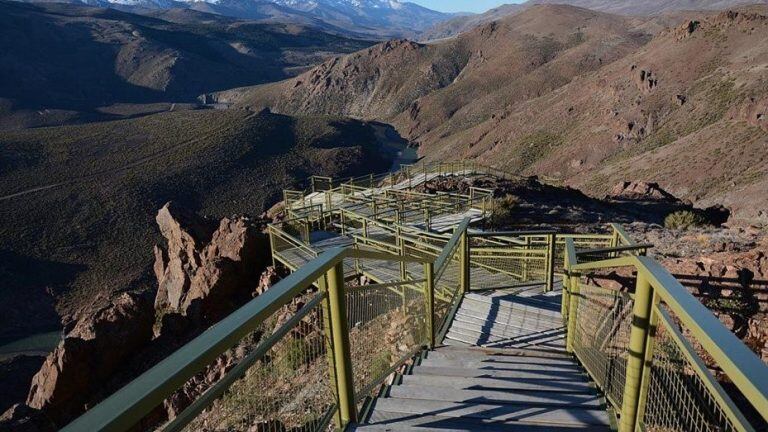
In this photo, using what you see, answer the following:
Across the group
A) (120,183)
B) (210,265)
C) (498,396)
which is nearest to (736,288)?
(498,396)

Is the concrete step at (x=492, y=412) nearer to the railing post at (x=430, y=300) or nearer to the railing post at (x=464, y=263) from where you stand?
the railing post at (x=430, y=300)

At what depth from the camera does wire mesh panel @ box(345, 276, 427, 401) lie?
445 cm

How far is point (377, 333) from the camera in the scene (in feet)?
19.7

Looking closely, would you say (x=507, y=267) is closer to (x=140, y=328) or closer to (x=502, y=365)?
(x=502, y=365)

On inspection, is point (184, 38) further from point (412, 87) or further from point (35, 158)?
point (35, 158)

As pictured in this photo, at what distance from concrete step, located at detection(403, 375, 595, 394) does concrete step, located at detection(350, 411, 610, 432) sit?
63cm

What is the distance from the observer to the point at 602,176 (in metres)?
42.3

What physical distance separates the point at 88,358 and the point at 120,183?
40.7m

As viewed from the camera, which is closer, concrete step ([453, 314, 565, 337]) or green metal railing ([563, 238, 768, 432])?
green metal railing ([563, 238, 768, 432])

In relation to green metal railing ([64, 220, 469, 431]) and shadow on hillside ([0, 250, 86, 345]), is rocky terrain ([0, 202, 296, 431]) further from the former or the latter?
shadow on hillside ([0, 250, 86, 345])

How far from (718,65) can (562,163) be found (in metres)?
17.7

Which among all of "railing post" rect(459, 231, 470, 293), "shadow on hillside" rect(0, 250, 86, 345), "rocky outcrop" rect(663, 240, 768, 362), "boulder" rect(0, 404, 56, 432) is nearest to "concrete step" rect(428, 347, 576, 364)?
"railing post" rect(459, 231, 470, 293)

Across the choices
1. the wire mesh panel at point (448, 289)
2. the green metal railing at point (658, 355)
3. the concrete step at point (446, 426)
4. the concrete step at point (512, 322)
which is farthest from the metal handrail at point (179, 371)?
the wire mesh panel at point (448, 289)

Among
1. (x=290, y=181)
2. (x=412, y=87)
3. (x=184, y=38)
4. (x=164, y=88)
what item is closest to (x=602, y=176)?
(x=290, y=181)
